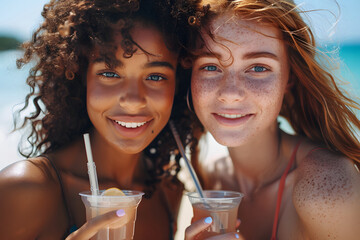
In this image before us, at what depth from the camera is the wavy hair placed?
7.93ft

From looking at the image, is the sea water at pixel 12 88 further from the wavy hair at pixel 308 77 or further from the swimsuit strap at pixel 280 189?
the swimsuit strap at pixel 280 189

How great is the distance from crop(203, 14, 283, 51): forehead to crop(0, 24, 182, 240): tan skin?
0.34m

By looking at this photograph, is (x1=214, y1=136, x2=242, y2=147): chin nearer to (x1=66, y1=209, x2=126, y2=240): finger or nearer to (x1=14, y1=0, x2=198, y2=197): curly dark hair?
(x1=14, y1=0, x2=198, y2=197): curly dark hair

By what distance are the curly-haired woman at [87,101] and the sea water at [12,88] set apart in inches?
12.9

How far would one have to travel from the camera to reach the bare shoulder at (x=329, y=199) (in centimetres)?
213

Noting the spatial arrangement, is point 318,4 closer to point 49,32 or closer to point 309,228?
point 309,228

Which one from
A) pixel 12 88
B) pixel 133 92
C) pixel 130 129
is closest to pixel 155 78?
pixel 133 92

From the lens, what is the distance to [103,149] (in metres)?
2.70

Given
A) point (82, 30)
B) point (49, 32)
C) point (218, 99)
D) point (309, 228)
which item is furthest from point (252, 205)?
point (49, 32)

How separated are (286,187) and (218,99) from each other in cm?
76

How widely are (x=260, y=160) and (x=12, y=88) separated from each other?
34.8 ft

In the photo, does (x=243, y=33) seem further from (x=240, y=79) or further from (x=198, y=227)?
(x=198, y=227)

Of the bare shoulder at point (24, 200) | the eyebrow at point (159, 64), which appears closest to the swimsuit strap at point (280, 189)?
the eyebrow at point (159, 64)

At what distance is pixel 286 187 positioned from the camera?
2.60 m
